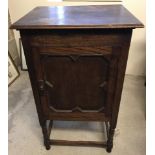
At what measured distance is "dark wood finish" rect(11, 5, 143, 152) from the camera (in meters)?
0.88

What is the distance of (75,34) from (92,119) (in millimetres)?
580

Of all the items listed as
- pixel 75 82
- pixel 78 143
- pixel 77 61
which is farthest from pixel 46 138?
pixel 77 61

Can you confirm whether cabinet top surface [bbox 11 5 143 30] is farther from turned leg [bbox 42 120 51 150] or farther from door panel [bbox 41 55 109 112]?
turned leg [bbox 42 120 51 150]

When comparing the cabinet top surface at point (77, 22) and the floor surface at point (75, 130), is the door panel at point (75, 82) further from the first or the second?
the floor surface at point (75, 130)

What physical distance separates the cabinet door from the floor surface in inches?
16.3

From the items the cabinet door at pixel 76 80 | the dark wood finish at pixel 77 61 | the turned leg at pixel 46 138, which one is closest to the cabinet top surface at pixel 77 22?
the dark wood finish at pixel 77 61

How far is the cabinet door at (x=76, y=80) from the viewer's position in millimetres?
969

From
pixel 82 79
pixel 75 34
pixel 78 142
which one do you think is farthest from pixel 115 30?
pixel 78 142

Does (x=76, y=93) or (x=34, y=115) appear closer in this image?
(x=76, y=93)

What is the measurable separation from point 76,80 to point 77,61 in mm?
122

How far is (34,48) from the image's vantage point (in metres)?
0.95

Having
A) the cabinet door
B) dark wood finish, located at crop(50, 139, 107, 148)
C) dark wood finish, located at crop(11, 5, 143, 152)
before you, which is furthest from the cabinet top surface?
dark wood finish, located at crop(50, 139, 107, 148)

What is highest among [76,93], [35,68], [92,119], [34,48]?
[34,48]

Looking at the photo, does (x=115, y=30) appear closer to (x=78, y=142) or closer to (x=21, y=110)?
(x=78, y=142)
